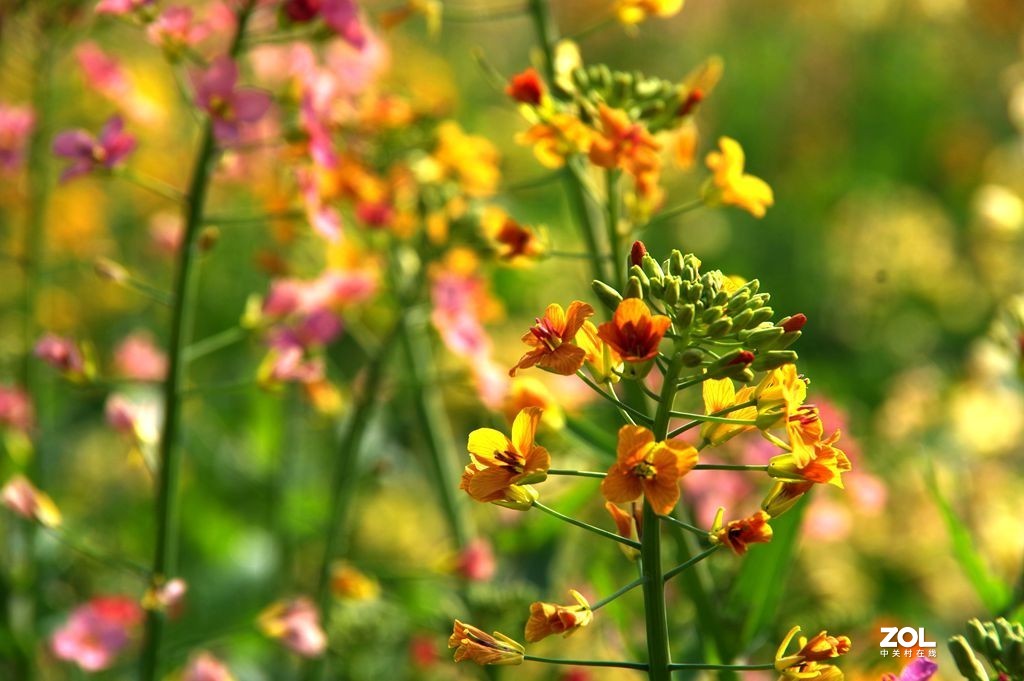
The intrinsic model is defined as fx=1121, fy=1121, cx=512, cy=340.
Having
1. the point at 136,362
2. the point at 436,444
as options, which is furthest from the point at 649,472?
the point at 136,362

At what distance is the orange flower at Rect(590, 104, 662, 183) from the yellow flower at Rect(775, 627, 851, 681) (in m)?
0.56

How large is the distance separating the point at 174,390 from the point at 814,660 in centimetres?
87

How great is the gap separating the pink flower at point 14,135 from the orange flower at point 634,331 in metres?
1.32

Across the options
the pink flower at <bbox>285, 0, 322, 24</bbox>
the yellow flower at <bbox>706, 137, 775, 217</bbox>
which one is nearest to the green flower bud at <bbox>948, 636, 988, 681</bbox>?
the yellow flower at <bbox>706, 137, 775, 217</bbox>

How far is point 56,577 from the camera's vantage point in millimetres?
2275

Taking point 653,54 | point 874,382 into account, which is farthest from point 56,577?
point 653,54

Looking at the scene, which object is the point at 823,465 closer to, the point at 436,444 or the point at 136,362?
the point at 436,444

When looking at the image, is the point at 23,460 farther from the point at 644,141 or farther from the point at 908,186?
the point at 908,186

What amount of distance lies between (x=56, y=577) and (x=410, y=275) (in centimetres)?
103

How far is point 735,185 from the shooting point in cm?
129

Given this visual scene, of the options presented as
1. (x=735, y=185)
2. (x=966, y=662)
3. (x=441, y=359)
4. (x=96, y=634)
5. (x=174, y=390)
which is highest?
(x=735, y=185)

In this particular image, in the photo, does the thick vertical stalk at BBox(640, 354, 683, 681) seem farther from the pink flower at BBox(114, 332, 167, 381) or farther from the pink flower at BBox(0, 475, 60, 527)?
the pink flower at BBox(114, 332, 167, 381)

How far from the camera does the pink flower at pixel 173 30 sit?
4.62 feet

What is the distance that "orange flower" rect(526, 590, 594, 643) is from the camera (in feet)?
2.88
